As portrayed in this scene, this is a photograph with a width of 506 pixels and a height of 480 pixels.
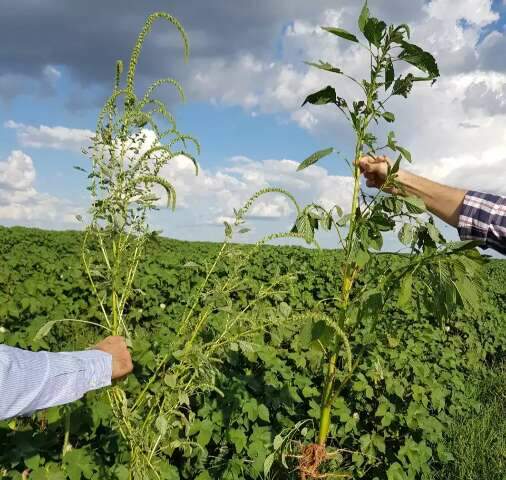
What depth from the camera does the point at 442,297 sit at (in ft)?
7.17

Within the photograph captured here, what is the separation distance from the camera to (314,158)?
262 centimetres

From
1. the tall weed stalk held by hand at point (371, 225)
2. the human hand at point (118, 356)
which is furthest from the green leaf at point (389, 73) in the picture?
the human hand at point (118, 356)

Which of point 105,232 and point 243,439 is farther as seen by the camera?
point 243,439

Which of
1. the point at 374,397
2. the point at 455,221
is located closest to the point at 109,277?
the point at 455,221

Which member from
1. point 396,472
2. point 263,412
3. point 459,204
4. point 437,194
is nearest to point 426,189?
point 437,194

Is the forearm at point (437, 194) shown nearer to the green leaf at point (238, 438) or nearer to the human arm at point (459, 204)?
the human arm at point (459, 204)

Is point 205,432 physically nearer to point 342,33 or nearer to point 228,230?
point 228,230

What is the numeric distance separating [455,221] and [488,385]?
426 centimetres

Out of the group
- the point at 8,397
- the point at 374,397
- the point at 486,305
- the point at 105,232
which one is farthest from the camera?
the point at 486,305

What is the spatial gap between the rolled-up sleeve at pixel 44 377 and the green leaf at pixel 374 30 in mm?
1652

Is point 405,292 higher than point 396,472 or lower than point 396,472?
higher

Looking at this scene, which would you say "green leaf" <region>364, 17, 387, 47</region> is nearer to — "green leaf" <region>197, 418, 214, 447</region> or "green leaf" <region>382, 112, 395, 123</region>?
"green leaf" <region>382, 112, 395, 123</region>

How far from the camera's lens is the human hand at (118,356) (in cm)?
208

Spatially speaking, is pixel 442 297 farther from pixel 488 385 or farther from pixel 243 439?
pixel 488 385
